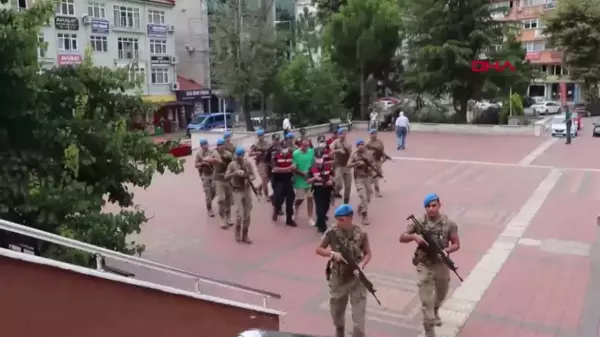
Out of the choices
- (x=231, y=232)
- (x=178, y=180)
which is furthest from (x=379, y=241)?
(x=178, y=180)

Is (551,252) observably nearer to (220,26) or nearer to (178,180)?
(178,180)

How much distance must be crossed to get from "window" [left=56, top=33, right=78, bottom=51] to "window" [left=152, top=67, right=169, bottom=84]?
20.8ft

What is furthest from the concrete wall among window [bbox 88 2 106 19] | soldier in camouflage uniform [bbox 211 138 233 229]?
window [bbox 88 2 106 19]

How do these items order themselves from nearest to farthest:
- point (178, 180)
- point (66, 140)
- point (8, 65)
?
point (8, 65), point (66, 140), point (178, 180)

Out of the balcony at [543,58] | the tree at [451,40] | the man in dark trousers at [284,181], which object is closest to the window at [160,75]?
the tree at [451,40]

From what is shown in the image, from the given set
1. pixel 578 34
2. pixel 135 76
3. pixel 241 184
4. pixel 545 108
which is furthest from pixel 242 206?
pixel 545 108

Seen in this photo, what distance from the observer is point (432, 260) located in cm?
641

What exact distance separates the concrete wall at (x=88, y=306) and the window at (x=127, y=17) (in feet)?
122

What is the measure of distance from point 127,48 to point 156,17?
3.60 metres

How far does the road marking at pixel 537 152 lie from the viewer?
19.5 m

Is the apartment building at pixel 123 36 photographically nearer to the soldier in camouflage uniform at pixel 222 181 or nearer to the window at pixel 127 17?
the window at pixel 127 17

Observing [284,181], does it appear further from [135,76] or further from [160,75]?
[160,75]

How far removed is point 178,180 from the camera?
17203 mm

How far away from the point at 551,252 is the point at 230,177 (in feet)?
17.2
